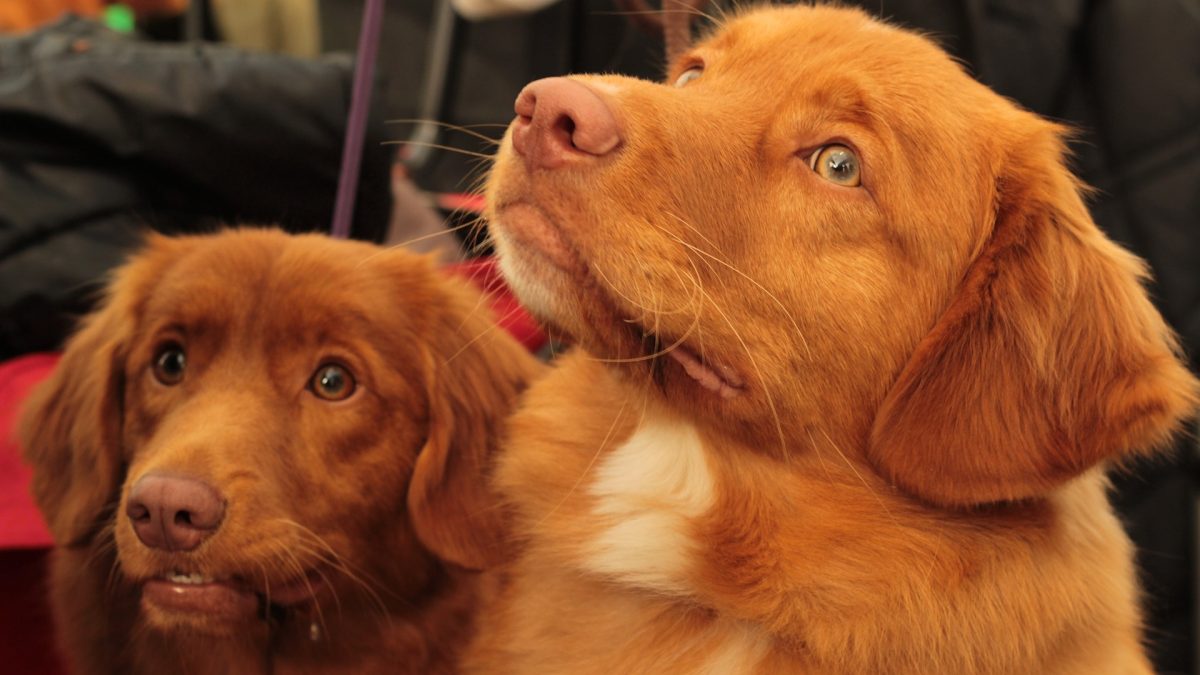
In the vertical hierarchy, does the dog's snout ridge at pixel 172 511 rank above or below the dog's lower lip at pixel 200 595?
above

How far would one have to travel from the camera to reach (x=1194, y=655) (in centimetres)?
290

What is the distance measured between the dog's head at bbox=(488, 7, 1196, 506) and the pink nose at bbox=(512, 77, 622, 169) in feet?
0.07

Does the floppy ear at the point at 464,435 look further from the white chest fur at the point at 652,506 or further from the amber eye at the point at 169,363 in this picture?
the amber eye at the point at 169,363

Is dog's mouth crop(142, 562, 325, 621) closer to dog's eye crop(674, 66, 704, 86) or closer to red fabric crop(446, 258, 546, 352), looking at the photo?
red fabric crop(446, 258, 546, 352)

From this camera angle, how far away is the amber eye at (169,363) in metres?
1.97

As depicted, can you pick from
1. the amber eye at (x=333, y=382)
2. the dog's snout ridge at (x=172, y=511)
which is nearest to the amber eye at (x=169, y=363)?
the amber eye at (x=333, y=382)

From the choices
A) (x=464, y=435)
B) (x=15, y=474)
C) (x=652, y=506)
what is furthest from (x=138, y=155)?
(x=652, y=506)

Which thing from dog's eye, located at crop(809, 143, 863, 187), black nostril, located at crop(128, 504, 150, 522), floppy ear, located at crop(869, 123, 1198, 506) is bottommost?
black nostril, located at crop(128, 504, 150, 522)

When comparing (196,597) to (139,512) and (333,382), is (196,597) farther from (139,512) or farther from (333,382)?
(333,382)

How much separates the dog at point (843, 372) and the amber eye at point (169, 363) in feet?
2.43

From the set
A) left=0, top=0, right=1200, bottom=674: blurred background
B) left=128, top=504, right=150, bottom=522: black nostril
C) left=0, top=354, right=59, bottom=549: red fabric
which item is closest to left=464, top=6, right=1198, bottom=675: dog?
left=0, top=0, right=1200, bottom=674: blurred background

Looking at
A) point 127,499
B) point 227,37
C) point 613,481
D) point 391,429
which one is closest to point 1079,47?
point 613,481

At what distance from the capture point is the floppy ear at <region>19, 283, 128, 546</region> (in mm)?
1936

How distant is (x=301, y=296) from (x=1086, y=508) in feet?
4.53
